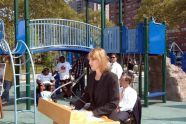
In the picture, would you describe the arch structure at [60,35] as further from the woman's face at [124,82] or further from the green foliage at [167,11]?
the green foliage at [167,11]

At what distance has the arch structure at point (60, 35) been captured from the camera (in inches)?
504

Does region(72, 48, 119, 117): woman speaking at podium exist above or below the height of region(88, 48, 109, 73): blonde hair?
below

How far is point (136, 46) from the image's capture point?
12906 mm

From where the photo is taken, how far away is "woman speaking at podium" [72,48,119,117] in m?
4.48

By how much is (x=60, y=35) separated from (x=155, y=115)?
186 inches

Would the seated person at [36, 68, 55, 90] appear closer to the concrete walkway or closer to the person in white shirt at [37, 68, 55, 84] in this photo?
the person in white shirt at [37, 68, 55, 84]

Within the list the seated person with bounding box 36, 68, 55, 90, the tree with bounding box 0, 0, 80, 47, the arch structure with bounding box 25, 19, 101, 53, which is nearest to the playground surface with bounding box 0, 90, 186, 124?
the seated person with bounding box 36, 68, 55, 90

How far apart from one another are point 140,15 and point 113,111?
38403 mm

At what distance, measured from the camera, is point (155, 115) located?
10609 millimetres

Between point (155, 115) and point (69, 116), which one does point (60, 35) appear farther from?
point (69, 116)

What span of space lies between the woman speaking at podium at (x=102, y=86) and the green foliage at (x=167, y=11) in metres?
25.1

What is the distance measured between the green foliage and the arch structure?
15.0m

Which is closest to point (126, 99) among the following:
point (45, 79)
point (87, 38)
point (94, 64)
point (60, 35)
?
point (94, 64)

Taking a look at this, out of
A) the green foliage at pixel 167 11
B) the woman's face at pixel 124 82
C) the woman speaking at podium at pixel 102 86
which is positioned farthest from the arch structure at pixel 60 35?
the green foliage at pixel 167 11
